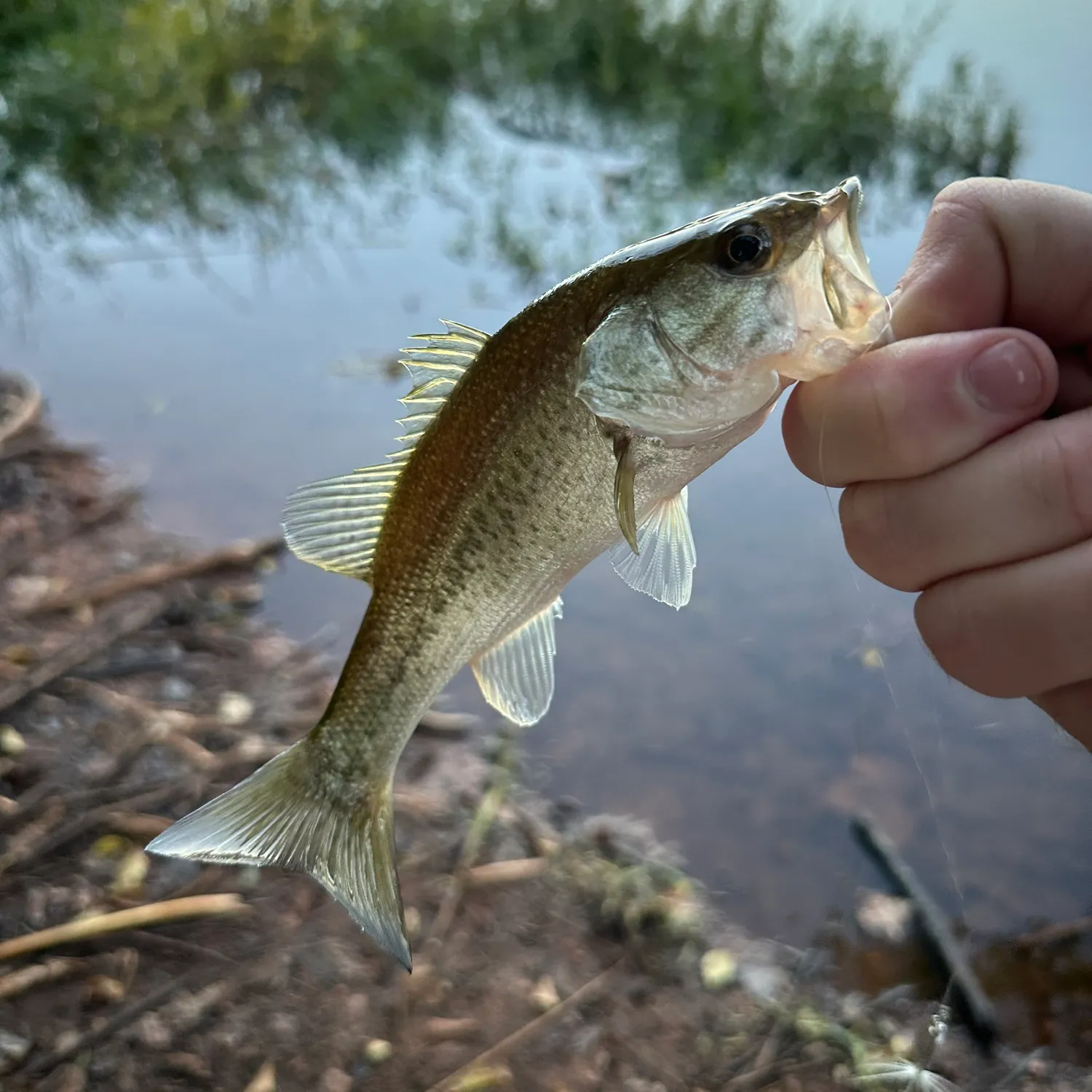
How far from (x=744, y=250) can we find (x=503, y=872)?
2.06m

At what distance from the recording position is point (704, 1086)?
212cm

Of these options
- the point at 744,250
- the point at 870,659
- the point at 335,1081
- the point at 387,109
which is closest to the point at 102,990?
the point at 335,1081

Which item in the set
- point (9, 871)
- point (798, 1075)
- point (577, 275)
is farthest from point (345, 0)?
point (798, 1075)

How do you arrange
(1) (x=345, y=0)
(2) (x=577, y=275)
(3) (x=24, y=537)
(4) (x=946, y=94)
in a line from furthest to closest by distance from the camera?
(1) (x=345, y=0) < (4) (x=946, y=94) < (3) (x=24, y=537) < (2) (x=577, y=275)

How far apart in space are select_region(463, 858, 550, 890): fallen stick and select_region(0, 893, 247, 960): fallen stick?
61 cm

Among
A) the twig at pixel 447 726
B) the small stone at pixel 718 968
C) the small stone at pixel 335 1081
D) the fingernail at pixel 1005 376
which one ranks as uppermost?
the fingernail at pixel 1005 376

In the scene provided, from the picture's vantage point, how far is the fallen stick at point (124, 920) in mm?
2215

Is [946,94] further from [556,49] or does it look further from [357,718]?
[357,718]

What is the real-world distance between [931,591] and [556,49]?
510 centimetres

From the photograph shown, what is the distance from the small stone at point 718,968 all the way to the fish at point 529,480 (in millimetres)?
1394

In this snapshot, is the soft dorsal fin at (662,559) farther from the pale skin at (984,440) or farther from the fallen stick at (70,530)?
the fallen stick at (70,530)

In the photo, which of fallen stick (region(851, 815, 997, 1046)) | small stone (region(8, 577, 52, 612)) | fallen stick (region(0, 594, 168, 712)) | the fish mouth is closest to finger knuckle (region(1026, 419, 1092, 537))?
the fish mouth

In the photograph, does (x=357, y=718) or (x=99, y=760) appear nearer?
(x=357, y=718)

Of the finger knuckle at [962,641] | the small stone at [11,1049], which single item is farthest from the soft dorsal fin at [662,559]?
the small stone at [11,1049]
